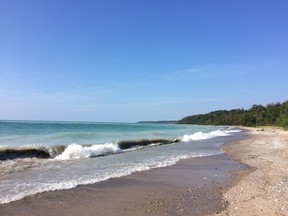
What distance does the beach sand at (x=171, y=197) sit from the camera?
9.15m

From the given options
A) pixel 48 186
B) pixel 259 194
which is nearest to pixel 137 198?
pixel 48 186

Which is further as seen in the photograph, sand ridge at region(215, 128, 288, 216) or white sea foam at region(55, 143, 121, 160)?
white sea foam at region(55, 143, 121, 160)

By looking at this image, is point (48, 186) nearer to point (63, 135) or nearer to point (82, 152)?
point (82, 152)

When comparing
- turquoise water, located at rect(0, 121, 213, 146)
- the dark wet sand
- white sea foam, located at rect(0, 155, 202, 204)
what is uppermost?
turquoise water, located at rect(0, 121, 213, 146)

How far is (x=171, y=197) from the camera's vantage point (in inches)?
428

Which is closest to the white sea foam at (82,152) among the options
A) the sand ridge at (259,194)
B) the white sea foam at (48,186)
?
the white sea foam at (48,186)

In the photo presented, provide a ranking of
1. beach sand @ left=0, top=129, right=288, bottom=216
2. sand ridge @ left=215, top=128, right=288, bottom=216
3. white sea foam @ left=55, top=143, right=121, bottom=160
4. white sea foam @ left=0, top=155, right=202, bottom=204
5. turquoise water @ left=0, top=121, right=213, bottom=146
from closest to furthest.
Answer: sand ridge @ left=215, top=128, right=288, bottom=216, beach sand @ left=0, top=129, right=288, bottom=216, white sea foam @ left=0, top=155, right=202, bottom=204, white sea foam @ left=55, top=143, right=121, bottom=160, turquoise water @ left=0, top=121, right=213, bottom=146

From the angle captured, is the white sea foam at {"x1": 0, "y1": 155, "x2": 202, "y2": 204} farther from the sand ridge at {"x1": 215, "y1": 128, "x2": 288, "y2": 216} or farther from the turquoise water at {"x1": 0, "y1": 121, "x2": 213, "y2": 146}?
the turquoise water at {"x1": 0, "y1": 121, "x2": 213, "y2": 146}

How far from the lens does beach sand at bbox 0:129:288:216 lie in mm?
9148

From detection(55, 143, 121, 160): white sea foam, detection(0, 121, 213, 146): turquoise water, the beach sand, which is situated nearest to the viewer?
the beach sand

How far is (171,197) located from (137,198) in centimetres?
114

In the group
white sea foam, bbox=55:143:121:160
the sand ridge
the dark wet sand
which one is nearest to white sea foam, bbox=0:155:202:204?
the dark wet sand

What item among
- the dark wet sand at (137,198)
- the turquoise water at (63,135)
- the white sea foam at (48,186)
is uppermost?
the turquoise water at (63,135)

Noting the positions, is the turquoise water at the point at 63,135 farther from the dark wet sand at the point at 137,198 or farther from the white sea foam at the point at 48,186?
the dark wet sand at the point at 137,198
